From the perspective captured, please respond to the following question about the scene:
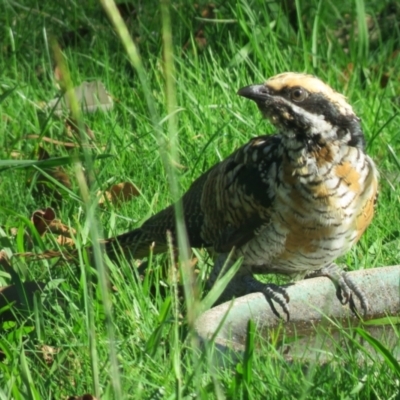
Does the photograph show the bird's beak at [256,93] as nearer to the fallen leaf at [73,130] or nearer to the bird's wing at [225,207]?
the bird's wing at [225,207]

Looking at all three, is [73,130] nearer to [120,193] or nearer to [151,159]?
[151,159]

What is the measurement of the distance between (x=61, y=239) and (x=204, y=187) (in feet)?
1.96

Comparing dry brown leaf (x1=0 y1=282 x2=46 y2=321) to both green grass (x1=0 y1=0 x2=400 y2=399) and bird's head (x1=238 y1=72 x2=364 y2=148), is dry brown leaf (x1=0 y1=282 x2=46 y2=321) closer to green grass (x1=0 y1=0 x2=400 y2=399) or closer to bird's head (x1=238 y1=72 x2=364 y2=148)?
green grass (x1=0 y1=0 x2=400 y2=399)

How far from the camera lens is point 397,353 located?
9.32ft

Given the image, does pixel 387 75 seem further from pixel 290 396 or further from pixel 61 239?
pixel 290 396

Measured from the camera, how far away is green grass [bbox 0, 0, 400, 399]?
8.82ft

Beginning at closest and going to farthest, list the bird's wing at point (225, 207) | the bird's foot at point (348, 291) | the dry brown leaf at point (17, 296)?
the bird's foot at point (348, 291) < the dry brown leaf at point (17, 296) < the bird's wing at point (225, 207)

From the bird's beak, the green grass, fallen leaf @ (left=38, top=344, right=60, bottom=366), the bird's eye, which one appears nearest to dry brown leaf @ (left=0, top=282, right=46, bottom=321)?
the green grass

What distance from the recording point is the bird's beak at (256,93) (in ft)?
11.3

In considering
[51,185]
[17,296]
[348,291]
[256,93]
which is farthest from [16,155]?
[348,291]

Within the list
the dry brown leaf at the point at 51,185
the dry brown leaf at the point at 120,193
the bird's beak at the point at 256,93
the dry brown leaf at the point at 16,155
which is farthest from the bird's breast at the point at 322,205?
the dry brown leaf at the point at 16,155

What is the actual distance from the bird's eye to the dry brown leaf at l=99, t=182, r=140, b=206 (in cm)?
103

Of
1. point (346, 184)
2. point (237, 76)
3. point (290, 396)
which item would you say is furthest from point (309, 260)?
point (237, 76)

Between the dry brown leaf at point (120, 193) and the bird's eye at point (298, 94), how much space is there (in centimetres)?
103
